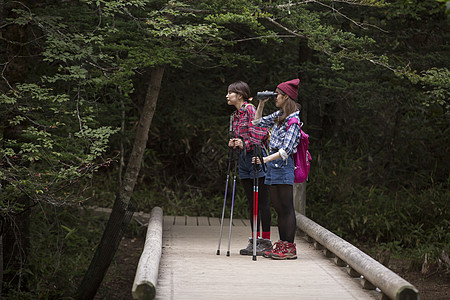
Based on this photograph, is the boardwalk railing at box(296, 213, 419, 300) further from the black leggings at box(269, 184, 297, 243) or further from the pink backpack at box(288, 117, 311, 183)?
the pink backpack at box(288, 117, 311, 183)

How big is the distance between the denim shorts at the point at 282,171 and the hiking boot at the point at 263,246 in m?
0.81

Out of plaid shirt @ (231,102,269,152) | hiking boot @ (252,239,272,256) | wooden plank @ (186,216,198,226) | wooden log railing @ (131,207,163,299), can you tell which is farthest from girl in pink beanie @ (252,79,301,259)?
wooden plank @ (186,216,198,226)

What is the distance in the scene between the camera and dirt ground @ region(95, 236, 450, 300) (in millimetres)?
8727

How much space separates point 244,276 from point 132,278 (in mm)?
4729

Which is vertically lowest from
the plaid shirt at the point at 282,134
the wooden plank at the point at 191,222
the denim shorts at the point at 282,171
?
the wooden plank at the point at 191,222

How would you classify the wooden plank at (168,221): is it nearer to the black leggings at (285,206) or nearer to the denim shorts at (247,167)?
the denim shorts at (247,167)

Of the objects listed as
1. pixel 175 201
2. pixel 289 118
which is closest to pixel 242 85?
pixel 289 118

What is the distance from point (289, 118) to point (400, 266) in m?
4.93

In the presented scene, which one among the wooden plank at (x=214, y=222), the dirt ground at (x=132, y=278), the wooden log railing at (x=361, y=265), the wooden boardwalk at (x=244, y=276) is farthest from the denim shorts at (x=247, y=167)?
the dirt ground at (x=132, y=278)

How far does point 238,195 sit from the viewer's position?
12039mm

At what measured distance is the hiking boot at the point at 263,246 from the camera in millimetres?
6567

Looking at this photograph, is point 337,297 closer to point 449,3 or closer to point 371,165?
point 449,3

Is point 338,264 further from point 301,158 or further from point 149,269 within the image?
point 149,269

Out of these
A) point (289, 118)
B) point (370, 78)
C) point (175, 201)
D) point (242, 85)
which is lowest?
point (175, 201)
